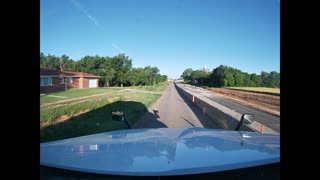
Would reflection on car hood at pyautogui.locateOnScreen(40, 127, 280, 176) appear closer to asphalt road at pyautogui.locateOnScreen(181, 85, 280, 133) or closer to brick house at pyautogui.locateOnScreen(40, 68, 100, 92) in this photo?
asphalt road at pyautogui.locateOnScreen(181, 85, 280, 133)

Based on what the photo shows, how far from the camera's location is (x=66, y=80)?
57.0m

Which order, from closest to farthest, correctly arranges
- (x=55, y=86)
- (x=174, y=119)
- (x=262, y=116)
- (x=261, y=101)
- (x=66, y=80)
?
1. (x=174, y=119)
2. (x=262, y=116)
3. (x=55, y=86)
4. (x=66, y=80)
5. (x=261, y=101)

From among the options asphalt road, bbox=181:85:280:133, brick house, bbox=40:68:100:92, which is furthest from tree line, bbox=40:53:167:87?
asphalt road, bbox=181:85:280:133

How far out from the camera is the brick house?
1857 inches

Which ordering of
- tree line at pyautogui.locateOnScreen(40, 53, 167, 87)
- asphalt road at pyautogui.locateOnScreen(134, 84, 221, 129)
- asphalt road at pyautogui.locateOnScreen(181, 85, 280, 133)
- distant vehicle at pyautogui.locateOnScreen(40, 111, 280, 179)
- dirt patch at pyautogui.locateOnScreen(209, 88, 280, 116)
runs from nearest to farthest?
distant vehicle at pyautogui.locateOnScreen(40, 111, 280, 179) → asphalt road at pyautogui.locateOnScreen(134, 84, 221, 129) → asphalt road at pyautogui.locateOnScreen(181, 85, 280, 133) → dirt patch at pyautogui.locateOnScreen(209, 88, 280, 116) → tree line at pyautogui.locateOnScreen(40, 53, 167, 87)

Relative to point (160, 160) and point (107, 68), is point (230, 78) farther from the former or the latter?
point (160, 160)

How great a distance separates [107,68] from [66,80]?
49.5 ft

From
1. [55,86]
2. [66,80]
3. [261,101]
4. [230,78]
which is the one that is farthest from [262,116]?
[230,78]

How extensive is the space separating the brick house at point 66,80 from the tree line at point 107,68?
8.59 ft

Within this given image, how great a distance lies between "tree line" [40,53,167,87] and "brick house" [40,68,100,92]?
262 cm

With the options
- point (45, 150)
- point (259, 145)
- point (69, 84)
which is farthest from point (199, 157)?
point (69, 84)

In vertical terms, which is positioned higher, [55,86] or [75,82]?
[75,82]

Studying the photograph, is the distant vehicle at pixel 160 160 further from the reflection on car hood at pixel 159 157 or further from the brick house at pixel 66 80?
the brick house at pixel 66 80
